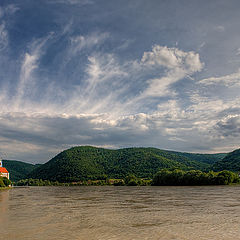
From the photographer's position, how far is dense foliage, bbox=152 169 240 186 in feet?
253

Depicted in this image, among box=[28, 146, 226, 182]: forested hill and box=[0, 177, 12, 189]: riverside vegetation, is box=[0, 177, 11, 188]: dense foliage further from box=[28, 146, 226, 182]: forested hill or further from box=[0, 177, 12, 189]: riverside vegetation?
box=[28, 146, 226, 182]: forested hill

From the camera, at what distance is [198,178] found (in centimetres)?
7950

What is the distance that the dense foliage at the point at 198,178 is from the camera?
77000 millimetres

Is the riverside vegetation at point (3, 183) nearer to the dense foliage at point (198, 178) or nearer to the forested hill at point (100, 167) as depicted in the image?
the forested hill at point (100, 167)

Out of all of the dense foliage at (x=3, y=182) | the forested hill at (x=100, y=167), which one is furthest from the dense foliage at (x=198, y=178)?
the forested hill at (x=100, y=167)

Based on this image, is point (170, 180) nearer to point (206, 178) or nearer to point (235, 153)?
point (206, 178)

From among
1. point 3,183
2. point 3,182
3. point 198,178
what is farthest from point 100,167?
point 198,178

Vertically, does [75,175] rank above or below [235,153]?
below

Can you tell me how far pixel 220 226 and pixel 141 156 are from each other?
17907 centimetres

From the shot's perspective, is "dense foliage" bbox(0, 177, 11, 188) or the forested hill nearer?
"dense foliage" bbox(0, 177, 11, 188)

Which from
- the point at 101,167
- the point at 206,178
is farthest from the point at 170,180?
the point at 101,167

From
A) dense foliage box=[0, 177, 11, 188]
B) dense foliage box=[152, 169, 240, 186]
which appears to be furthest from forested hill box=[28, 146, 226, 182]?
dense foliage box=[152, 169, 240, 186]

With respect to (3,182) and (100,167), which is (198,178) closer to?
(3,182)

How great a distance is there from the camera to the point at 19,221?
2019 centimetres
